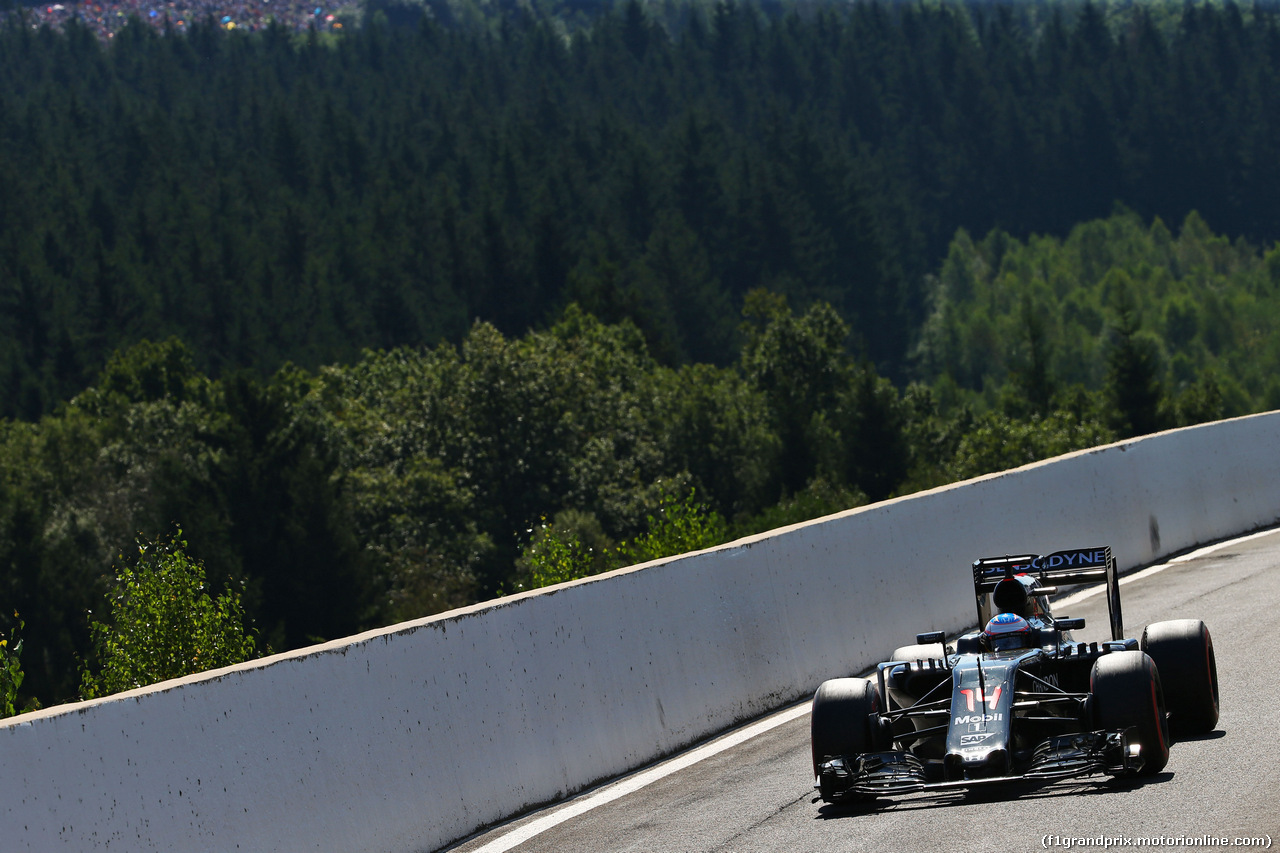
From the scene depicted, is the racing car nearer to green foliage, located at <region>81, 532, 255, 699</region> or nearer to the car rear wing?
the car rear wing

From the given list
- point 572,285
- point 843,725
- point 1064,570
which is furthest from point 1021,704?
point 572,285

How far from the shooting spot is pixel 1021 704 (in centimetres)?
830

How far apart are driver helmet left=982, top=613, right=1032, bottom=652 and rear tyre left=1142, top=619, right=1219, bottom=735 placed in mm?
688

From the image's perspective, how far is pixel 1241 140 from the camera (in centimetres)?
16725

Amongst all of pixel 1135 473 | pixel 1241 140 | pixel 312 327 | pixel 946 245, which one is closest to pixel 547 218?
pixel 312 327

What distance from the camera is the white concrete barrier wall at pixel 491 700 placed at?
7.04 m

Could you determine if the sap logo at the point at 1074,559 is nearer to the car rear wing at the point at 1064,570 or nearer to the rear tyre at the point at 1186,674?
the car rear wing at the point at 1064,570

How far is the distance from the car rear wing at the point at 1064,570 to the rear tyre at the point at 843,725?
4.34ft

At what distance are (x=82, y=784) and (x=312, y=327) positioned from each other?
4164 inches

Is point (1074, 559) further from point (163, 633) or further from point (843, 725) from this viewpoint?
point (163, 633)

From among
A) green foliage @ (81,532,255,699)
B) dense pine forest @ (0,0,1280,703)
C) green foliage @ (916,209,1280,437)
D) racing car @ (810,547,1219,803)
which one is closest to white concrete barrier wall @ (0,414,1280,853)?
racing car @ (810,547,1219,803)

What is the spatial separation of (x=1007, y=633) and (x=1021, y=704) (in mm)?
716

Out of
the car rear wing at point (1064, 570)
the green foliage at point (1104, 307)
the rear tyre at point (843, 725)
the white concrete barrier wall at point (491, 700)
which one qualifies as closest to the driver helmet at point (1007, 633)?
the car rear wing at point (1064, 570)

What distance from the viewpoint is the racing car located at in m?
8.03
